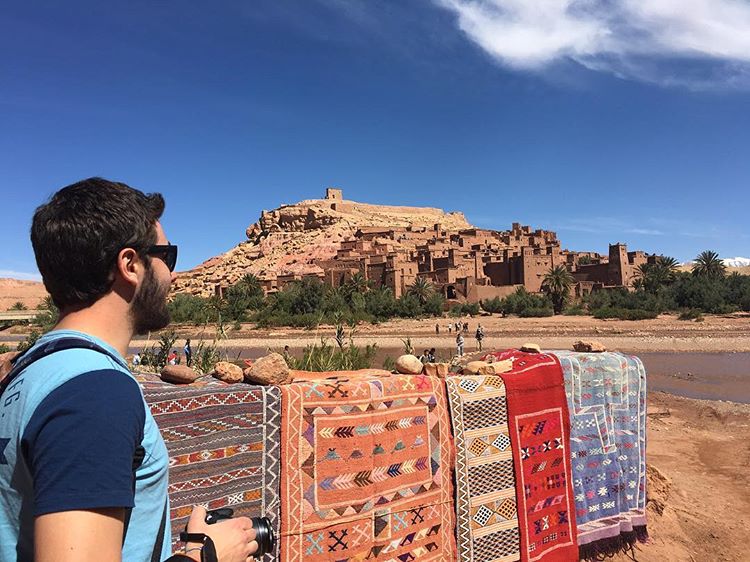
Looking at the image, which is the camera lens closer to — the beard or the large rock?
the beard

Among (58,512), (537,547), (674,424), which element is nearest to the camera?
(58,512)

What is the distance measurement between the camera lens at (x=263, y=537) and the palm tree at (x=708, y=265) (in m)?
46.8

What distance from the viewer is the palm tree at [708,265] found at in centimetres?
4000

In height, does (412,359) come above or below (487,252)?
below

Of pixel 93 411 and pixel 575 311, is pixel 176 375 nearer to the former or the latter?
pixel 93 411

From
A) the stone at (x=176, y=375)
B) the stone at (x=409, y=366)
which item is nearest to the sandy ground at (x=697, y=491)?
the stone at (x=409, y=366)

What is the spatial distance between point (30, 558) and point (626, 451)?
14.3 ft

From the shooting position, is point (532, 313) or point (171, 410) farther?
point (532, 313)

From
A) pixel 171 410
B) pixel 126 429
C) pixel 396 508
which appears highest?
pixel 126 429

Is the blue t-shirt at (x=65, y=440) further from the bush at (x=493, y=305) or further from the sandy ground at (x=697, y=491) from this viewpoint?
the bush at (x=493, y=305)

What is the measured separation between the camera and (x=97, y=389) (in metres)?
0.87

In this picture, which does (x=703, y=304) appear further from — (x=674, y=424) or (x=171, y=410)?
(x=171, y=410)

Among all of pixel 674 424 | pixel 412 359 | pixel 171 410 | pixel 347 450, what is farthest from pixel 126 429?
pixel 674 424

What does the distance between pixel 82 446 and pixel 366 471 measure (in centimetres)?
243
